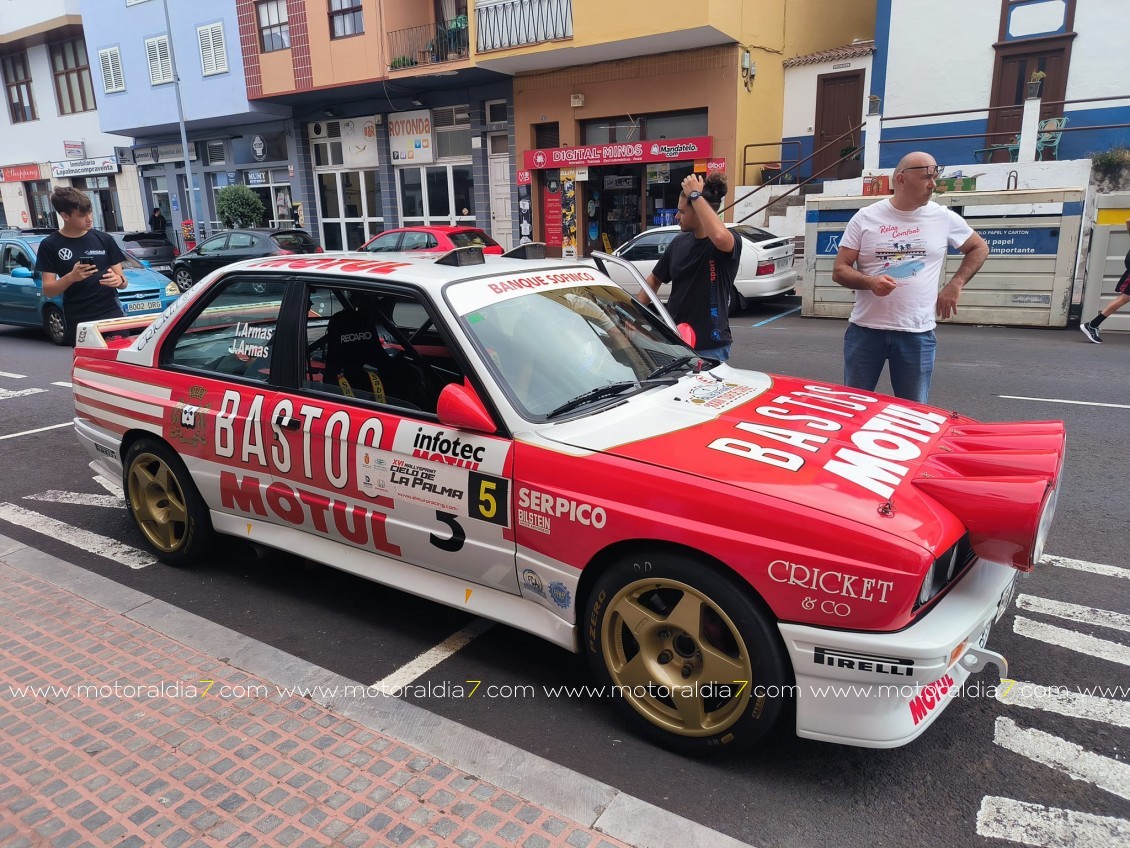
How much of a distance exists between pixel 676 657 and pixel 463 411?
116cm

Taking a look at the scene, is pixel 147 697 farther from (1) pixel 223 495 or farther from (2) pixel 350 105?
(2) pixel 350 105

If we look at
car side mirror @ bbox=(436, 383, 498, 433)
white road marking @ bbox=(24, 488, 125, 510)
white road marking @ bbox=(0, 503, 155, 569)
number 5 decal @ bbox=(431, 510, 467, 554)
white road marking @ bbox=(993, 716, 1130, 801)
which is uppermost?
car side mirror @ bbox=(436, 383, 498, 433)

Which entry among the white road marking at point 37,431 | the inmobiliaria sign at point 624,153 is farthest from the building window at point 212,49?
the white road marking at point 37,431

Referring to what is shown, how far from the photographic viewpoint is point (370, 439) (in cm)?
339

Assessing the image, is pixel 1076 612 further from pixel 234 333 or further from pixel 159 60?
pixel 159 60

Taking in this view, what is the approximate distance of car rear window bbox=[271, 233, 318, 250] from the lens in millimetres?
17141

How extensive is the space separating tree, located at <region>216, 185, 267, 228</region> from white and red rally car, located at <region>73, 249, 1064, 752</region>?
2166 centimetres

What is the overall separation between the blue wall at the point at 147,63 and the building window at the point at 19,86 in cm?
620

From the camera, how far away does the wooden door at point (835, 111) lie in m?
18.7

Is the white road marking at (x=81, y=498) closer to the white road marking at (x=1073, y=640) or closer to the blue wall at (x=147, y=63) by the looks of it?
the white road marking at (x=1073, y=640)

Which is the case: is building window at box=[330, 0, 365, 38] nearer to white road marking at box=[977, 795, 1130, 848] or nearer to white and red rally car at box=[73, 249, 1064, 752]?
white and red rally car at box=[73, 249, 1064, 752]

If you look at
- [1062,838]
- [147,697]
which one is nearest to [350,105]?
[147,697]

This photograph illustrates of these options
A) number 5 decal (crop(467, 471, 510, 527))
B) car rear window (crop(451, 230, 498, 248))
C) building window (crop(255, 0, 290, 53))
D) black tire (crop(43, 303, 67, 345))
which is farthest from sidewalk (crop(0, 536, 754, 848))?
building window (crop(255, 0, 290, 53))

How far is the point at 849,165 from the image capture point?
1852 centimetres
